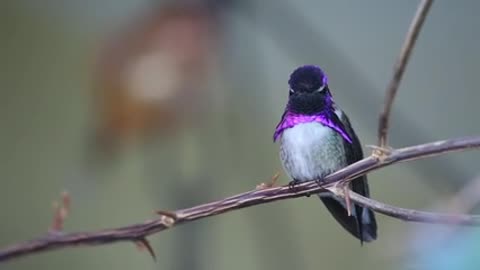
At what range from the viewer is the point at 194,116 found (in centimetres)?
63

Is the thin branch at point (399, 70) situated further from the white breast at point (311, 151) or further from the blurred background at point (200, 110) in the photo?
the blurred background at point (200, 110)

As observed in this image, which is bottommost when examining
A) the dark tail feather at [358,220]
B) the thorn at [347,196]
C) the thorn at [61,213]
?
the dark tail feather at [358,220]

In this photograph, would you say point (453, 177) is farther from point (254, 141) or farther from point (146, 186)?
point (146, 186)

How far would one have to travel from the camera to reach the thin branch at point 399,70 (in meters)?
0.24

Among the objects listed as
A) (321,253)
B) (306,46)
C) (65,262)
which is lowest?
(321,253)

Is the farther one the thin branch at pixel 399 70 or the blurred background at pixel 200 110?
the blurred background at pixel 200 110

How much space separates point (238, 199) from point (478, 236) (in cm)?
8

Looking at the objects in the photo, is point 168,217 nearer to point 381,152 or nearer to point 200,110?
point 381,152

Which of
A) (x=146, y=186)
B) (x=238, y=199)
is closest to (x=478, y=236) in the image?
(x=238, y=199)

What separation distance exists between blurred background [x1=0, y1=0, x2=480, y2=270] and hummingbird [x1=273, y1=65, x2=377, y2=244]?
0.10 metres

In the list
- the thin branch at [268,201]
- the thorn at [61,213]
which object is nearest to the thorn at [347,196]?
the thin branch at [268,201]

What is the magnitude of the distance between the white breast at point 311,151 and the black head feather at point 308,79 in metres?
0.03

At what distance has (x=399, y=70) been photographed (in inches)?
9.5

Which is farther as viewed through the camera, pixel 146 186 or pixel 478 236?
pixel 146 186
